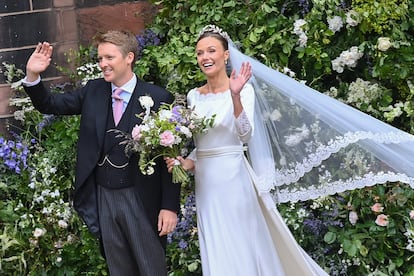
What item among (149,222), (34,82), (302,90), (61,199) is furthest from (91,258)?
(302,90)

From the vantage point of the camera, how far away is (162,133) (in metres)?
4.16

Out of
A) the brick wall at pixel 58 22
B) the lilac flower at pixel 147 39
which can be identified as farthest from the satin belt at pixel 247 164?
the brick wall at pixel 58 22

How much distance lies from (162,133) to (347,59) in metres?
1.97

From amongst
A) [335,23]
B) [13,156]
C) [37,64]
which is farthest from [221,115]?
[13,156]

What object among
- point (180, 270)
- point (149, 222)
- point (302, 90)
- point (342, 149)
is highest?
point (302, 90)

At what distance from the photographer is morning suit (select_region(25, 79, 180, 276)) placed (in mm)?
4363

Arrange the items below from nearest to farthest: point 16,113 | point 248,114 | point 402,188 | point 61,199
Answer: point 248,114 < point 402,188 < point 61,199 < point 16,113

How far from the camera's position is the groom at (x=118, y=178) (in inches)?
172

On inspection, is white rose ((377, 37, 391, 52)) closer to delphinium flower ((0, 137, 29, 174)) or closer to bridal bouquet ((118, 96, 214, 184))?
bridal bouquet ((118, 96, 214, 184))

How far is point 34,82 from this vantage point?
4359mm

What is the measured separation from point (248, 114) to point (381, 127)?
76 cm

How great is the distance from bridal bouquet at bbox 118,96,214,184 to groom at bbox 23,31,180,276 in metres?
0.12

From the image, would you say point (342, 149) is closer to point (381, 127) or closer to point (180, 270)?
point (381, 127)

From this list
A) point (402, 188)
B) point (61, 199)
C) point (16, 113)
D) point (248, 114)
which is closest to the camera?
point (248, 114)
